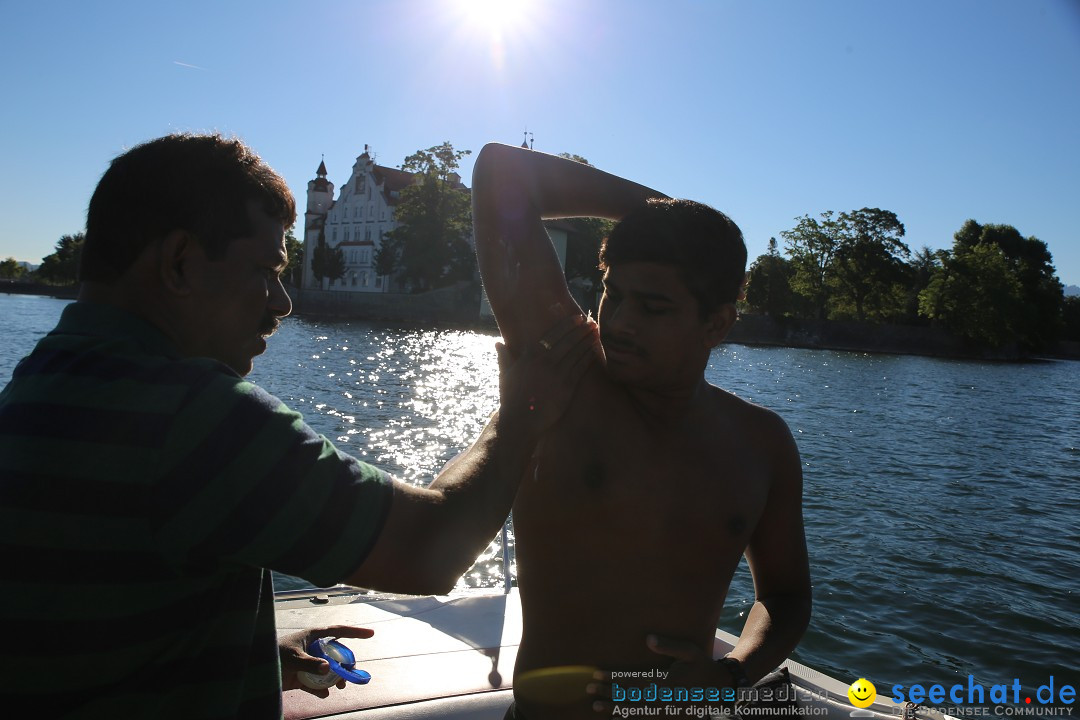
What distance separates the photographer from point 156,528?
114cm

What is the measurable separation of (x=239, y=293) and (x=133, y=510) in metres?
0.46

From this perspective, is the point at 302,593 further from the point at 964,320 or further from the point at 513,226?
the point at 964,320

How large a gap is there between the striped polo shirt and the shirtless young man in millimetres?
1022

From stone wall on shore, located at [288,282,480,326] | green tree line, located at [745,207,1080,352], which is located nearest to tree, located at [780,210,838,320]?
green tree line, located at [745,207,1080,352]

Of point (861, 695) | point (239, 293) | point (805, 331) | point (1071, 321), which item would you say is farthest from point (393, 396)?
point (1071, 321)

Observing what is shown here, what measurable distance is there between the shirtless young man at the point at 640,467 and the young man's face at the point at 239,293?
891 millimetres

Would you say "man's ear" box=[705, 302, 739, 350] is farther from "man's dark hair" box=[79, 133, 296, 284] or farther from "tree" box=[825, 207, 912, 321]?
"tree" box=[825, 207, 912, 321]

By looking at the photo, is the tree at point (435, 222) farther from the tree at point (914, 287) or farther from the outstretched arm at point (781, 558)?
the outstretched arm at point (781, 558)

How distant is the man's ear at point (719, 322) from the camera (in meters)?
2.38

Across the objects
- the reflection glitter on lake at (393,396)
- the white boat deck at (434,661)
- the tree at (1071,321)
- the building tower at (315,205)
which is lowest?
the reflection glitter on lake at (393,396)

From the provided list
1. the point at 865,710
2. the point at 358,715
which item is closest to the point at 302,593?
the point at 358,715

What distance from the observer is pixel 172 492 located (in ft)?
3.71

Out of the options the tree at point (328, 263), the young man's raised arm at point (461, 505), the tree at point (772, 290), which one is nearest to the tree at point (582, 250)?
the tree at point (772, 290)

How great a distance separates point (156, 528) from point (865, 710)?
3.45m
